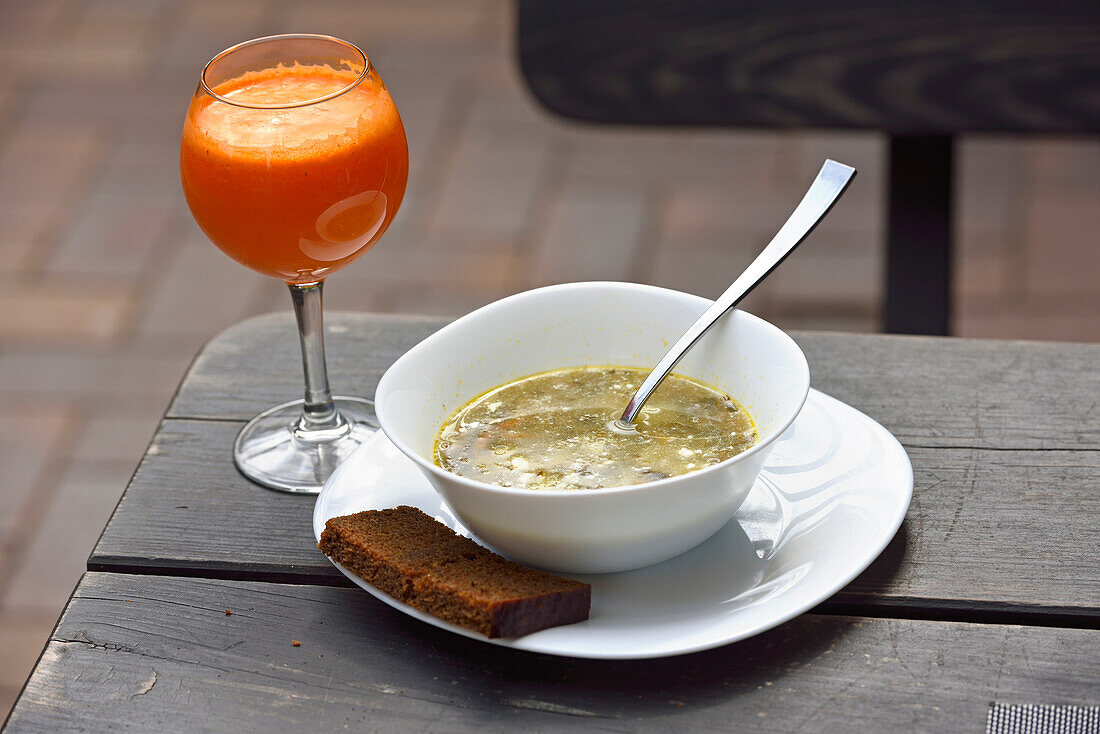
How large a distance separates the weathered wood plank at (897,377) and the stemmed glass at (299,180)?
2.8 inches

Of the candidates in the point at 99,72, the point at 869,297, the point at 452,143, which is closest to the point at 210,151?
the point at 869,297

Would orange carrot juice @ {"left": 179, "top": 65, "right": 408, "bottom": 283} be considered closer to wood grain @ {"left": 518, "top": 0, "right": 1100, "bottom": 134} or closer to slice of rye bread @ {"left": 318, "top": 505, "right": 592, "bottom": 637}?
slice of rye bread @ {"left": 318, "top": 505, "right": 592, "bottom": 637}

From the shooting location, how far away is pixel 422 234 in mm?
2211

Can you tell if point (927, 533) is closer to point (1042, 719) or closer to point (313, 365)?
point (1042, 719)

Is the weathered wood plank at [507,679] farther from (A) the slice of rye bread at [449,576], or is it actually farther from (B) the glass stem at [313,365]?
(B) the glass stem at [313,365]

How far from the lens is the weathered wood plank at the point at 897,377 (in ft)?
2.89

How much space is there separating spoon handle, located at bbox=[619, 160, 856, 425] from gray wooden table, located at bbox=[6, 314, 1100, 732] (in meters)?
0.15

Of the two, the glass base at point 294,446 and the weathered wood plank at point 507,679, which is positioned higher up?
the weathered wood plank at point 507,679

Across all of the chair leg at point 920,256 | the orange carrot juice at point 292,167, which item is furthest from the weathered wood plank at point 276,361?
the chair leg at point 920,256

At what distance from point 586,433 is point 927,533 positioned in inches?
8.2

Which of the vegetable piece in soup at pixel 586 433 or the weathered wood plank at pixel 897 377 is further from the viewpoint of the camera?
the weathered wood plank at pixel 897 377

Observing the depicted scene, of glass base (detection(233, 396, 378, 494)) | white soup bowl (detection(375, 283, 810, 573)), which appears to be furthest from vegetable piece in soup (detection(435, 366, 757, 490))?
glass base (detection(233, 396, 378, 494))

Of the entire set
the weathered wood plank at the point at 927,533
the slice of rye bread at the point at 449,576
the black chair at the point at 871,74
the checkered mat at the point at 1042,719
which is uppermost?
the slice of rye bread at the point at 449,576

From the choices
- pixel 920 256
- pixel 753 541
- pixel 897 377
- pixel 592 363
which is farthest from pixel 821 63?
pixel 753 541
